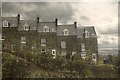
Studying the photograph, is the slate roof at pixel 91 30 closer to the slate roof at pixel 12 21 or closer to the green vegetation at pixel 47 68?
the green vegetation at pixel 47 68

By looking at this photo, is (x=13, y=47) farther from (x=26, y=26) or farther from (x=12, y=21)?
(x=12, y=21)

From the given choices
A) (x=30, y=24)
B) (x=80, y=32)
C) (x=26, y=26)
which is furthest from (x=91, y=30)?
(x=26, y=26)

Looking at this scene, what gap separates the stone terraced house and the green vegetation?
1.91 m

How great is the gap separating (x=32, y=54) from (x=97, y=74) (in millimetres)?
6448

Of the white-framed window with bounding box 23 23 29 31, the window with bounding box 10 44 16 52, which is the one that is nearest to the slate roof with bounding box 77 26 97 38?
the white-framed window with bounding box 23 23 29 31

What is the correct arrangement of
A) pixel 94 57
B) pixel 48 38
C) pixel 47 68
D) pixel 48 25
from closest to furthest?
1. pixel 47 68
2. pixel 94 57
3. pixel 48 38
4. pixel 48 25

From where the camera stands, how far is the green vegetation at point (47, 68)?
862 inches

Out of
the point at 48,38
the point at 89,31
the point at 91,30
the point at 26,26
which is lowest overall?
the point at 48,38

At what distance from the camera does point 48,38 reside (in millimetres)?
28062

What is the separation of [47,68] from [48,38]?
5461 mm

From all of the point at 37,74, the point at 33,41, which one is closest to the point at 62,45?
the point at 33,41

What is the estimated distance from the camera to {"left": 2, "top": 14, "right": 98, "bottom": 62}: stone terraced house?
27.1 meters

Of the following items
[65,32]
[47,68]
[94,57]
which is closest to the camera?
[47,68]

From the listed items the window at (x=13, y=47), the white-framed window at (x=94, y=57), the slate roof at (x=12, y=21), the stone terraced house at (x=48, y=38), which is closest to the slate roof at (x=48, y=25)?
the stone terraced house at (x=48, y=38)
